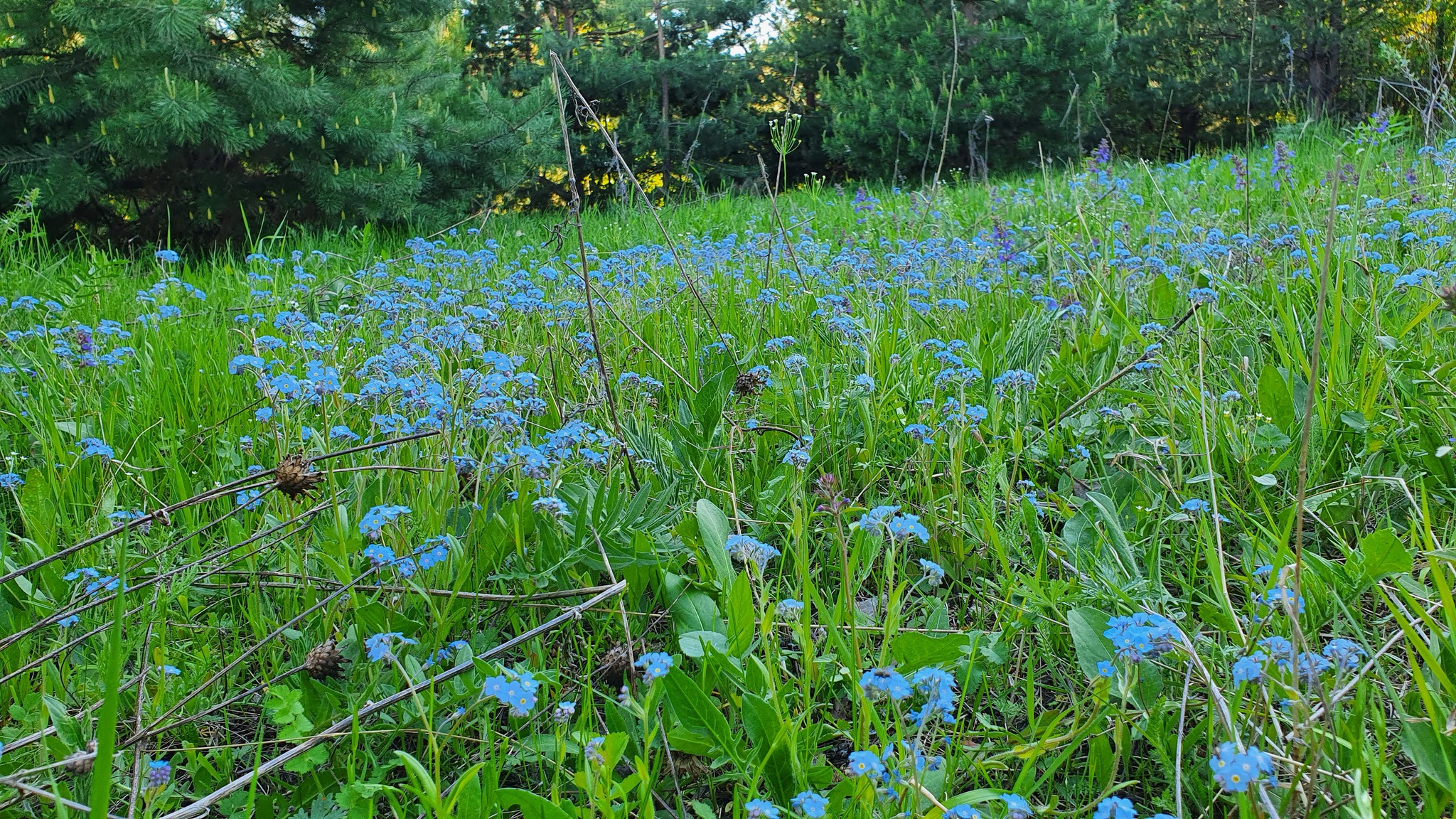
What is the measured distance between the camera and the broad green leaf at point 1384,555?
4.34 ft

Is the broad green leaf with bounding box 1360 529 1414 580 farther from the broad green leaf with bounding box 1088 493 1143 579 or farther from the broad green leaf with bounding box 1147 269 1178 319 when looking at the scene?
the broad green leaf with bounding box 1147 269 1178 319

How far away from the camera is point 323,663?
1.35 meters

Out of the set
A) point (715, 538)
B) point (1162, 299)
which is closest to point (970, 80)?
point (1162, 299)

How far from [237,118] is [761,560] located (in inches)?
223

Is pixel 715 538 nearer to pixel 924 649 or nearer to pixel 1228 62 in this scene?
pixel 924 649

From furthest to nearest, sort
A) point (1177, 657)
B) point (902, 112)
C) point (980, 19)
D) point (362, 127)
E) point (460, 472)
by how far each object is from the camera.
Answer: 1. point (980, 19)
2. point (902, 112)
3. point (362, 127)
4. point (460, 472)
5. point (1177, 657)

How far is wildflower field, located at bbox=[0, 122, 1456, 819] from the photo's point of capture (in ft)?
3.76

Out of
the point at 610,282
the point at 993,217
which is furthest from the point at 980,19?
the point at 610,282

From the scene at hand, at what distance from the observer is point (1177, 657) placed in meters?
1.33

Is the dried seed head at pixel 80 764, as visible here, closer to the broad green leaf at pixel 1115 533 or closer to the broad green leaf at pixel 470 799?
the broad green leaf at pixel 470 799

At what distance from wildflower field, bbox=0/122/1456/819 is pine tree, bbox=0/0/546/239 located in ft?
10.5

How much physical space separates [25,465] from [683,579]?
5.59 feet

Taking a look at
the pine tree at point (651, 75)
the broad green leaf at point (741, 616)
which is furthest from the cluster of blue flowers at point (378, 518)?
the pine tree at point (651, 75)

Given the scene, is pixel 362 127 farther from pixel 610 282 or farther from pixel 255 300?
pixel 610 282
